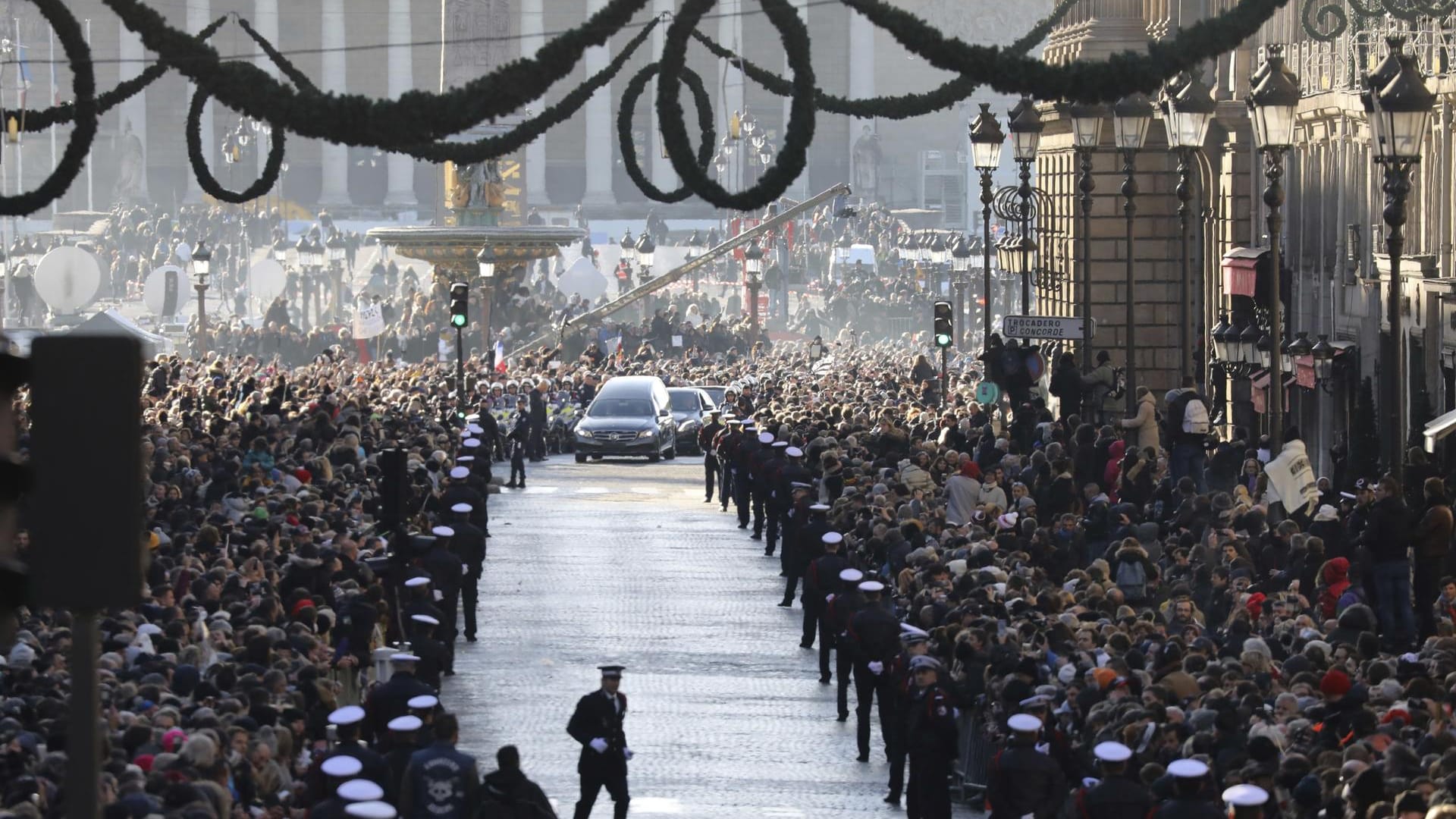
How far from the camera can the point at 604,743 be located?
1927 centimetres

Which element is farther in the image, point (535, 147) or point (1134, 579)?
point (535, 147)

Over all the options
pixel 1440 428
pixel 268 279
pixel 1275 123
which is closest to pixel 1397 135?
pixel 1275 123

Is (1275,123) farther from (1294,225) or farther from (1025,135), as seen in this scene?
(1294,225)

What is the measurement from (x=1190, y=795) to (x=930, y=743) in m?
5.03

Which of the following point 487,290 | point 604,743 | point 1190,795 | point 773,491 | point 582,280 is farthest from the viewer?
point 582,280

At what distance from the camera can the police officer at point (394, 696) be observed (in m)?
18.6

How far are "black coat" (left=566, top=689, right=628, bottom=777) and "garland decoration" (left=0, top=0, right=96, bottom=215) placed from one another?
479 centimetres

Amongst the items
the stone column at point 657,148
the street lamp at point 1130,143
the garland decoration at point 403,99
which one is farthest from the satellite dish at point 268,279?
the garland decoration at point 403,99

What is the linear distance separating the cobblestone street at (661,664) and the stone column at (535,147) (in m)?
81.1

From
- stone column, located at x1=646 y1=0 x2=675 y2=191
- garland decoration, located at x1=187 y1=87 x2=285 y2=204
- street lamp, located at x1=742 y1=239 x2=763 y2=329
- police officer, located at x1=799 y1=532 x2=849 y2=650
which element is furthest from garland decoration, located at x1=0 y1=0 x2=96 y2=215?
stone column, located at x1=646 y1=0 x2=675 y2=191

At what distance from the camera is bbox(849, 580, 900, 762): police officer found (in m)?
21.9

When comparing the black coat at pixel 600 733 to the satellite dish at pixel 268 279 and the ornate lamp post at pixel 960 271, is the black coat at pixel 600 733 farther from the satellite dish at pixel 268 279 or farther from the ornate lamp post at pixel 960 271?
the satellite dish at pixel 268 279

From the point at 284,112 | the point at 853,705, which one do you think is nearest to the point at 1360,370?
the point at 853,705

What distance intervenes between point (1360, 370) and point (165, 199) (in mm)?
90934
